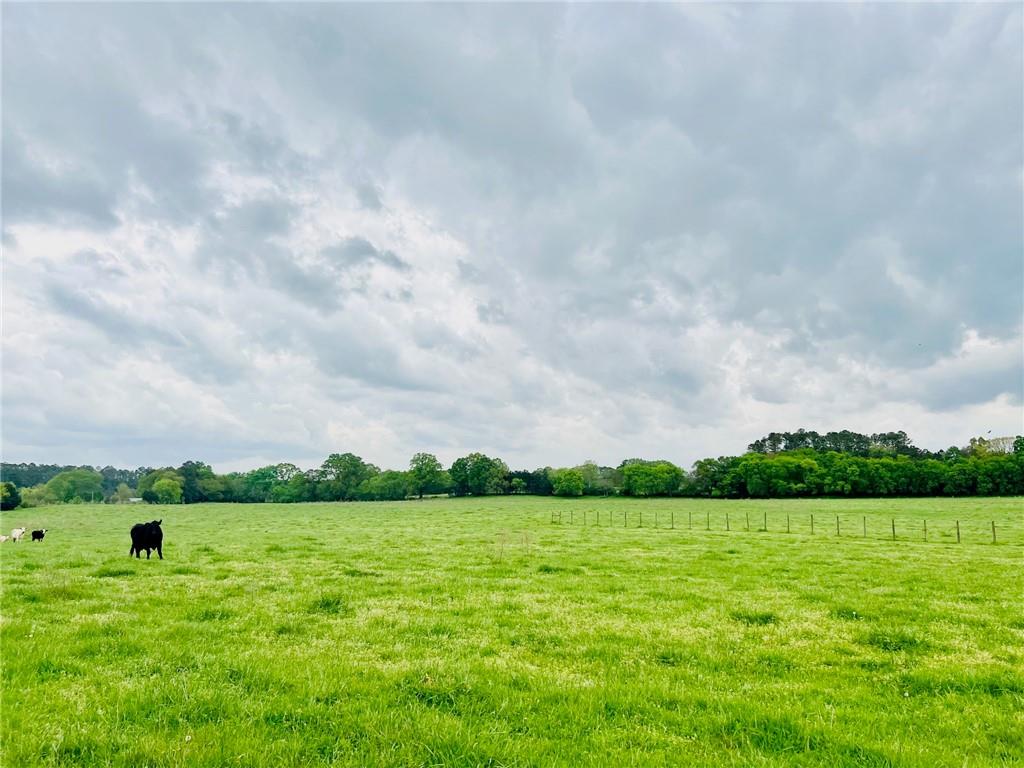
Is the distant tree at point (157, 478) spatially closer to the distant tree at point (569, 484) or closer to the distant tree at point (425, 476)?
the distant tree at point (425, 476)

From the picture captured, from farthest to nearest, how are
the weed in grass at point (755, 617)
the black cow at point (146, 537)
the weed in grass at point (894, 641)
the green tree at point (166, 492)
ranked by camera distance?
the green tree at point (166, 492) → the black cow at point (146, 537) → the weed in grass at point (755, 617) → the weed in grass at point (894, 641)

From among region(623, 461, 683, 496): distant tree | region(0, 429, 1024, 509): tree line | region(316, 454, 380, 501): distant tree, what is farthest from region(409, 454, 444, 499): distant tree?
region(623, 461, 683, 496): distant tree

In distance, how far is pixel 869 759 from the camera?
6230mm

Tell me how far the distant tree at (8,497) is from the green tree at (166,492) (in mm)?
45307

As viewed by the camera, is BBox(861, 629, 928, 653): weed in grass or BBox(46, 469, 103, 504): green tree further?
BBox(46, 469, 103, 504): green tree

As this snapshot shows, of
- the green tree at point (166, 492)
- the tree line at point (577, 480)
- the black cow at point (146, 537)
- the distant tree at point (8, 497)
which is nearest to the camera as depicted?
the black cow at point (146, 537)

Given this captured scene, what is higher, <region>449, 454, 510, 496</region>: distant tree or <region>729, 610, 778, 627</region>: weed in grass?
<region>729, 610, 778, 627</region>: weed in grass

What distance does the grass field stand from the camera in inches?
254

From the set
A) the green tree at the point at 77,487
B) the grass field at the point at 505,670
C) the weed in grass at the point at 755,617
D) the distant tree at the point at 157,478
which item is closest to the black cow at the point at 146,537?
the grass field at the point at 505,670

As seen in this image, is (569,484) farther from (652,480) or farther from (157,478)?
(157,478)

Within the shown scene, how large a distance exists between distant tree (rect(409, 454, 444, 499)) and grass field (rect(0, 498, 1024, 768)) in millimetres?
149340

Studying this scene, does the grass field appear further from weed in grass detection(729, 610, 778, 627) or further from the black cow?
the black cow

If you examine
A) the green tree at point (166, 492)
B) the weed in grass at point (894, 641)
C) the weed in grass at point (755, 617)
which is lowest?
the green tree at point (166, 492)

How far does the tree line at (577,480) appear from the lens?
136 metres
